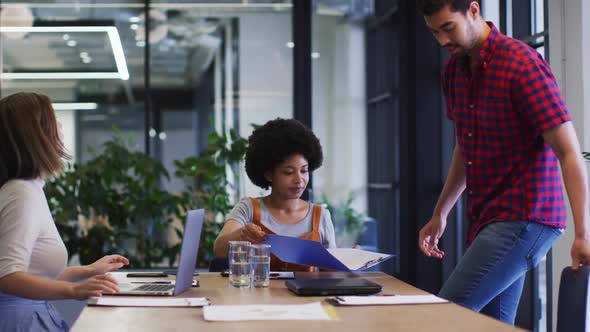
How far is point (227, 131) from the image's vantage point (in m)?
5.82

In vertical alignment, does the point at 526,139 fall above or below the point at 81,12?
below

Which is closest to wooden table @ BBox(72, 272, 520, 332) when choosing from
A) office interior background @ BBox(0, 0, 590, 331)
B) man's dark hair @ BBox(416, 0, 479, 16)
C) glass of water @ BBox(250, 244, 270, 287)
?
glass of water @ BBox(250, 244, 270, 287)

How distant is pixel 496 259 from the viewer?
2.46 metres

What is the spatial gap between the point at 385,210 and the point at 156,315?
403 centimetres

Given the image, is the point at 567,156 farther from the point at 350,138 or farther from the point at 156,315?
the point at 350,138

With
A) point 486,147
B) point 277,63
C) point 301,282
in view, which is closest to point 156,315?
point 301,282

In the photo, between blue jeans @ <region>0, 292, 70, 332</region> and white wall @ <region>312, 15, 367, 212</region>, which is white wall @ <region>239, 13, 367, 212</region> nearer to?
white wall @ <region>312, 15, 367, 212</region>

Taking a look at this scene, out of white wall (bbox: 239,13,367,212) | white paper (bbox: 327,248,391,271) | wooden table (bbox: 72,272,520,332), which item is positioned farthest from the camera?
white wall (bbox: 239,13,367,212)

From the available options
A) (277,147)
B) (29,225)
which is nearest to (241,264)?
(29,225)

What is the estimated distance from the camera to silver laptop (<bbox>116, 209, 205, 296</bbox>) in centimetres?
229

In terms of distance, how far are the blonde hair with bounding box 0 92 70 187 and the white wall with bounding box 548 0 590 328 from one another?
79.8 inches

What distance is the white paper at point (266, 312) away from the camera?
6.06ft

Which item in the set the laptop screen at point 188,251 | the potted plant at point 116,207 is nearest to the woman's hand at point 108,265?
the laptop screen at point 188,251

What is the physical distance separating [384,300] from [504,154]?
70 centimetres
